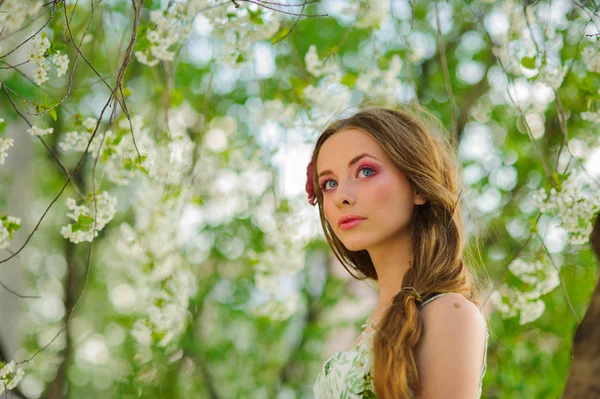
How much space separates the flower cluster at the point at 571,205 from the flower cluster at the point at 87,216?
1.43 m

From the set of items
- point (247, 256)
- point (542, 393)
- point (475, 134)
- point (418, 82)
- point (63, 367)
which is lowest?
point (542, 393)

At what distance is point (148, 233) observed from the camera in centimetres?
395

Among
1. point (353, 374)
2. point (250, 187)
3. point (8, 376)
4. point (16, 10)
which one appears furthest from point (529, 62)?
point (250, 187)

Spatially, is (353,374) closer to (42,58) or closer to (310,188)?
(310,188)

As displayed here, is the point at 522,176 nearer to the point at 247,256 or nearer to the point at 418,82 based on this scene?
the point at 418,82

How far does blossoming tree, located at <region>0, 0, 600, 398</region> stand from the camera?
3.00 m

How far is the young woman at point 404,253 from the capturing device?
164 centimetres

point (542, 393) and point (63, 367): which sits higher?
point (63, 367)

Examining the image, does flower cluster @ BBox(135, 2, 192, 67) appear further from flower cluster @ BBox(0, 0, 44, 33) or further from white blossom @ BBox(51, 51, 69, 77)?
flower cluster @ BBox(0, 0, 44, 33)

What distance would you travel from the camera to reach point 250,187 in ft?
19.7

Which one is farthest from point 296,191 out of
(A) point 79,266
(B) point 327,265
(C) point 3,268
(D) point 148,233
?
(A) point 79,266

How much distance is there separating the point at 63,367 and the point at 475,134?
444 cm

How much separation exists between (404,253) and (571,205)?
0.70m

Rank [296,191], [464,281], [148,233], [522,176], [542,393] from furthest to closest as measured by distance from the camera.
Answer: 1. [522,176]
2. [542,393]
3. [296,191]
4. [148,233]
5. [464,281]
